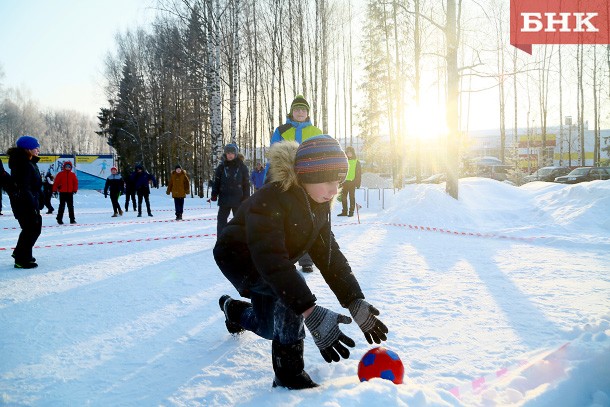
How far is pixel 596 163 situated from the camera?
28109 millimetres

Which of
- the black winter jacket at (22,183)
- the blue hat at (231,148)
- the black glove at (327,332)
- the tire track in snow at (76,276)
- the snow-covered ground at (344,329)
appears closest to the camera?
the black glove at (327,332)

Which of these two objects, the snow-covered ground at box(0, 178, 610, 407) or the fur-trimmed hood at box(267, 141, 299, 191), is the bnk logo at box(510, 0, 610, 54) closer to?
the snow-covered ground at box(0, 178, 610, 407)

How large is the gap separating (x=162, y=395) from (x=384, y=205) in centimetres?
1442

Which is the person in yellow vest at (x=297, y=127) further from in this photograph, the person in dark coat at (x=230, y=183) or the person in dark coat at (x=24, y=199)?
the person in dark coat at (x=24, y=199)

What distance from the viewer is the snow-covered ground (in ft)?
6.69

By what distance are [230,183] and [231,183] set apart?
0.02m

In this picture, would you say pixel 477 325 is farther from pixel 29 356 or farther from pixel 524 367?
pixel 29 356

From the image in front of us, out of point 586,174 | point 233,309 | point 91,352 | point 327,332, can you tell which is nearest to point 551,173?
point 586,174

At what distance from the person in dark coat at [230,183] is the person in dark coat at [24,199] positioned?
2.59 m

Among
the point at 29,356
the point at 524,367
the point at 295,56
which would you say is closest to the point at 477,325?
the point at 524,367

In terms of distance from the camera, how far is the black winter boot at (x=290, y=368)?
2006 millimetres

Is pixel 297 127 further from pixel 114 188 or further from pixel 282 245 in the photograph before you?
pixel 114 188

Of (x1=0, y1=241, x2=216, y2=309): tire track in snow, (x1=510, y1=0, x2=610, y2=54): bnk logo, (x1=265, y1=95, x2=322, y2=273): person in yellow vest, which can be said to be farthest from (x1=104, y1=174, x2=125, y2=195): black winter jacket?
(x1=510, y1=0, x2=610, y2=54): bnk logo

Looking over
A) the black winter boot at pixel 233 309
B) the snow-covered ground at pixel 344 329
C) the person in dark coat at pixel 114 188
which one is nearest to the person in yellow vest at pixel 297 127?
the snow-covered ground at pixel 344 329
